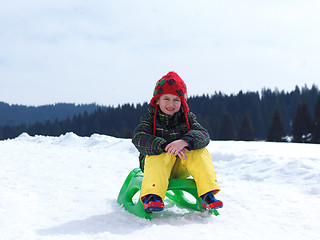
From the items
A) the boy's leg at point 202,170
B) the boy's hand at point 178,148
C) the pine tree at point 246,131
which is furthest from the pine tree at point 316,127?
the boy's hand at point 178,148

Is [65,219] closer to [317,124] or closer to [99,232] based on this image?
[99,232]

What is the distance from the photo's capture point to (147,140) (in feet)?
9.34

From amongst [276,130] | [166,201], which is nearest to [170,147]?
[166,201]

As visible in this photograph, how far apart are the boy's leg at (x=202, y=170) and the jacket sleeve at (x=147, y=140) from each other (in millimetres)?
284

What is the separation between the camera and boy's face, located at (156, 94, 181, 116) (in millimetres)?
3039

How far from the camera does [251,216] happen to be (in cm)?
284

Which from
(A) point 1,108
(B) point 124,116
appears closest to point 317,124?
(B) point 124,116

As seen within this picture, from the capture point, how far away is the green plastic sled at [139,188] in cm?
283

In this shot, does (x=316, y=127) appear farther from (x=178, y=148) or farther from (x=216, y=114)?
(x=216, y=114)

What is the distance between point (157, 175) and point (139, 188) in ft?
1.48

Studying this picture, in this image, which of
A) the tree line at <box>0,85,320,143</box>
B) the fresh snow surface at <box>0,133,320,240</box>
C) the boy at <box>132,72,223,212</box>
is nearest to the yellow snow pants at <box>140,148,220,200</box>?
the boy at <box>132,72,223,212</box>

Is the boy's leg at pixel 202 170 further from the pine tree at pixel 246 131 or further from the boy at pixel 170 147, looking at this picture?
the pine tree at pixel 246 131

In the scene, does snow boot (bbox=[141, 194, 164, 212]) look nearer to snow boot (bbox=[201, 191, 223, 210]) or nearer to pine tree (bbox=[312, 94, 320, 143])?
snow boot (bbox=[201, 191, 223, 210])

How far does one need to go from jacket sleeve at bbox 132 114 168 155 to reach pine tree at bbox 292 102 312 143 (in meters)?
31.1
